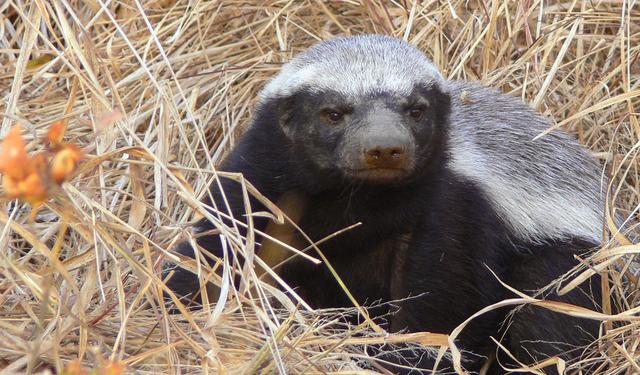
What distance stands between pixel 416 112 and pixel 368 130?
0.36m

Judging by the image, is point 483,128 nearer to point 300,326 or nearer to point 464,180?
point 464,180

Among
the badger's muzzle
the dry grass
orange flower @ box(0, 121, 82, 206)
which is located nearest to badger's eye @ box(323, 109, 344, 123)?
the badger's muzzle

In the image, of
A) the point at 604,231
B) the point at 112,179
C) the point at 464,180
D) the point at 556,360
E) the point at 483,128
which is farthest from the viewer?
the point at 112,179

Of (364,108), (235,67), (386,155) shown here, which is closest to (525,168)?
(364,108)

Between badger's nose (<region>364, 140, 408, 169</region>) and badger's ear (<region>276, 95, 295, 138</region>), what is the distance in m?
0.53

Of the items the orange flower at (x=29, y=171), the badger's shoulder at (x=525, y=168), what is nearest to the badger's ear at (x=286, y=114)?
the badger's shoulder at (x=525, y=168)

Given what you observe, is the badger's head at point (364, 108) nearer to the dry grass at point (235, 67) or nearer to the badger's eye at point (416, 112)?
the badger's eye at point (416, 112)

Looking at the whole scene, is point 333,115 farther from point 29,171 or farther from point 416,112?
point 29,171

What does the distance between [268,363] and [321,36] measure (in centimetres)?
270

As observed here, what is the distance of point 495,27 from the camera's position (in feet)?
16.6

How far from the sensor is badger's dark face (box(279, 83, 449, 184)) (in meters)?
3.37

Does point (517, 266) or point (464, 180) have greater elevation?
point (464, 180)

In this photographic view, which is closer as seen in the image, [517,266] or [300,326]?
[300,326]

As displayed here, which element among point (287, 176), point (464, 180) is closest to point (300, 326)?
point (287, 176)
